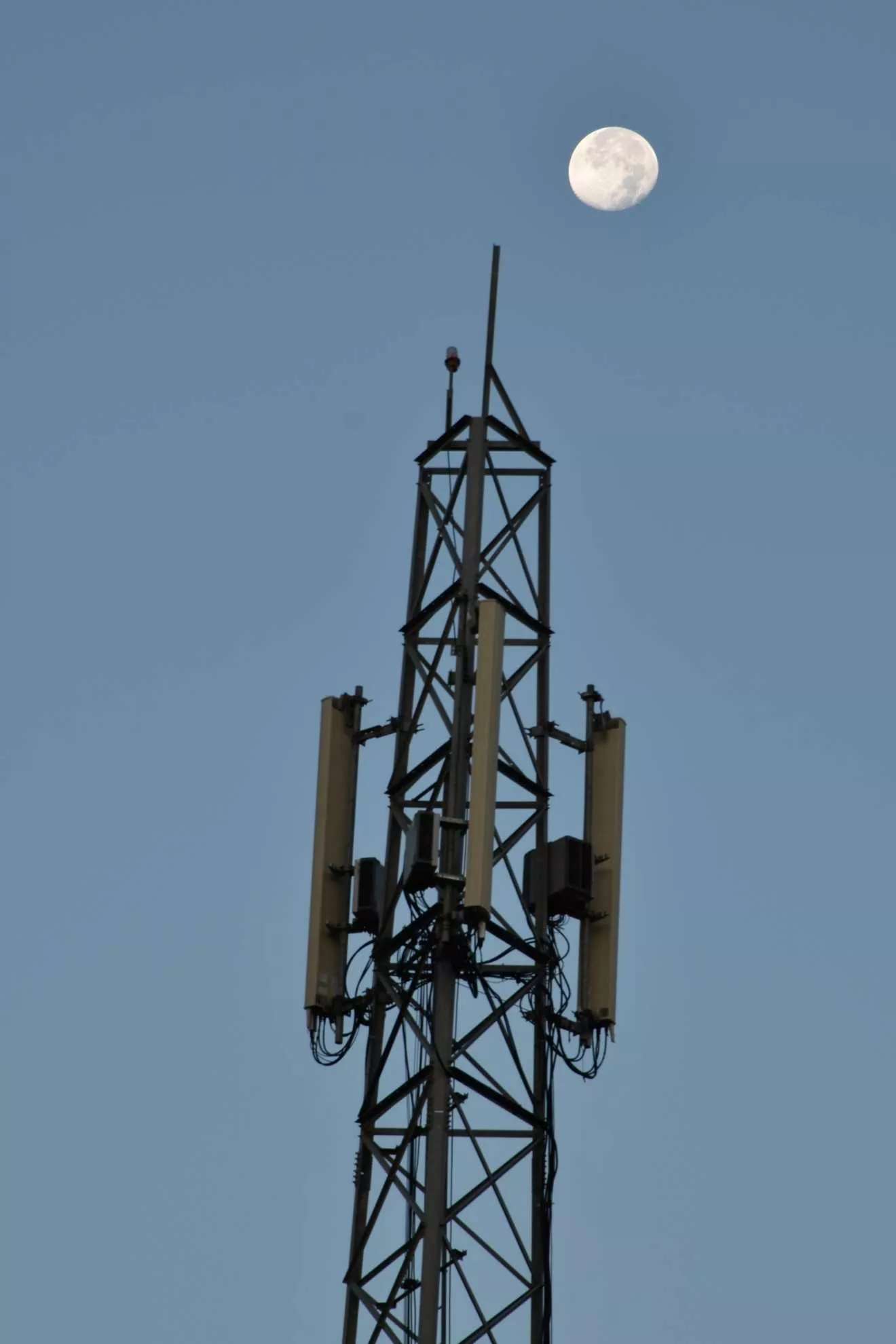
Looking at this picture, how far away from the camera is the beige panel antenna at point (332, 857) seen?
31047 millimetres

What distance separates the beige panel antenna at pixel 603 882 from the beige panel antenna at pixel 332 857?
3.18 metres

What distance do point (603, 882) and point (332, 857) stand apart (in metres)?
3.61

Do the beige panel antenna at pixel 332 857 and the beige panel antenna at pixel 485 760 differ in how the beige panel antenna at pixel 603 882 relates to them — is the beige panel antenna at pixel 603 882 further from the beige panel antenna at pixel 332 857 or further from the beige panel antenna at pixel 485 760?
the beige panel antenna at pixel 332 857

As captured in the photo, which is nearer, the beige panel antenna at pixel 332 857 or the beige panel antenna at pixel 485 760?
the beige panel antenna at pixel 485 760

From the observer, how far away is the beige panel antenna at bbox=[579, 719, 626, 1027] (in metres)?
30.8

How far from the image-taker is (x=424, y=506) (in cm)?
3312

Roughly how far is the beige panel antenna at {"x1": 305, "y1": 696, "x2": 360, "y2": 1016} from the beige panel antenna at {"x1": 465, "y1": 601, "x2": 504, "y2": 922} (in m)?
2.85

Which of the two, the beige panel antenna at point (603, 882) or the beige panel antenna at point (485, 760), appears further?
the beige panel antenna at point (603, 882)

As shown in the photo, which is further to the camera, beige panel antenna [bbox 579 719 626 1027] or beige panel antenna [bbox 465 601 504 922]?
beige panel antenna [bbox 579 719 626 1027]

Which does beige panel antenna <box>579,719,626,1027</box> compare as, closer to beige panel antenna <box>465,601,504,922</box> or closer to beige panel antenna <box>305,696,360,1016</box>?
beige panel antenna <box>465,601,504,922</box>

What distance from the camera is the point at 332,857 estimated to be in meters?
31.6

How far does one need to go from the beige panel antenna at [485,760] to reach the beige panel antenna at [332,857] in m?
2.85

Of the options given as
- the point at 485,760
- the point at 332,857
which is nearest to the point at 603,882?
the point at 485,760

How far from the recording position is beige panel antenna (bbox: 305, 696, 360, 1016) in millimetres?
31047
